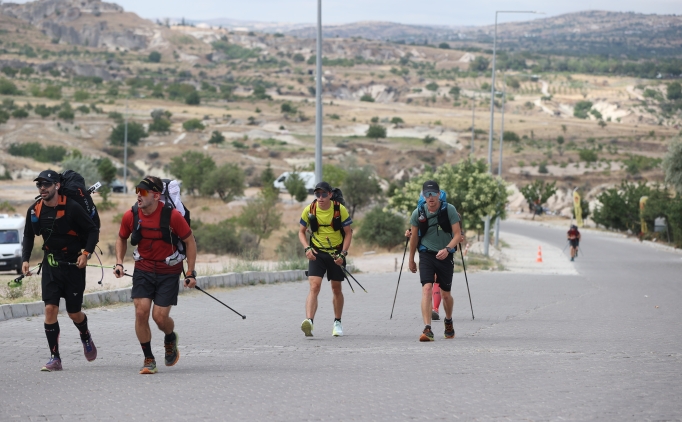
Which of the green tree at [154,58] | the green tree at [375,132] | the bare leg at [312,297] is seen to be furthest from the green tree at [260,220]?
the green tree at [154,58]

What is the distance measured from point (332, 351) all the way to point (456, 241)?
192 centimetres

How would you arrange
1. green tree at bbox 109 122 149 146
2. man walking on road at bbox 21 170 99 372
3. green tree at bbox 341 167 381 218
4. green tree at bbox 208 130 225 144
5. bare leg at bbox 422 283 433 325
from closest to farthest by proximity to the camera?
man walking on road at bbox 21 170 99 372 → bare leg at bbox 422 283 433 325 → green tree at bbox 341 167 381 218 → green tree at bbox 109 122 149 146 → green tree at bbox 208 130 225 144

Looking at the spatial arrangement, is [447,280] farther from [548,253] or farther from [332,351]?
[548,253]

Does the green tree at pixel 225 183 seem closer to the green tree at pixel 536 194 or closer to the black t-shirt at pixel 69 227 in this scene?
the green tree at pixel 536 194

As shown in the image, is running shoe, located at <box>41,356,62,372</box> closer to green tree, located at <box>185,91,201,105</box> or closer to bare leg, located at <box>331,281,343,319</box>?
bare leg, located at <box>331,281,343,319</box>

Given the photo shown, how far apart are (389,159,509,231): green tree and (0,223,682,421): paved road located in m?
13.8

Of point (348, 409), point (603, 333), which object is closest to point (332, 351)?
point (348, 409)

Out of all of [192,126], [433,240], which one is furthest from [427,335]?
[192,126]

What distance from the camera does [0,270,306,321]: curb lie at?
12542mm

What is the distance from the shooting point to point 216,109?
384 feet

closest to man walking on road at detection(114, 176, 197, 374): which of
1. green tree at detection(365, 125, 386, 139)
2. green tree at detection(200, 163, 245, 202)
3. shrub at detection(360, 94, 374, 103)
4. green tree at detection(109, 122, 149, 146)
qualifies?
green tree at detection(200, 163, 245, 202)

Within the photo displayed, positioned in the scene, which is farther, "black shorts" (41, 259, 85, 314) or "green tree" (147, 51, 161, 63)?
"green tree" (147, 51, 161, 63)

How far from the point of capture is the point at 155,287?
8344 millimetres

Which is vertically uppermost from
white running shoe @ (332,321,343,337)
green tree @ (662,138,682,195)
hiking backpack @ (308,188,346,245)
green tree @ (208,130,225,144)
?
hiking backpack @ (308,188,346,245)
